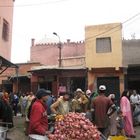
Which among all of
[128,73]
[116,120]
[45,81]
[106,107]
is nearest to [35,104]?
[106,107]

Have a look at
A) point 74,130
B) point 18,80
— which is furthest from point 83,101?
point 18,80

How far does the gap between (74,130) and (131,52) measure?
22.1m

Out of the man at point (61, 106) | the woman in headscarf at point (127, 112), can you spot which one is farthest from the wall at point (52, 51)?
the man at point (61, 106)

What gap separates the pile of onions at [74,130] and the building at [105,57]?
21.1 m

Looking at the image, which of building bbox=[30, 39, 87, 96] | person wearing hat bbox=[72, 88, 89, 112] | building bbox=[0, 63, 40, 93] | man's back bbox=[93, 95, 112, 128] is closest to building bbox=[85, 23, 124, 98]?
building bbox=[30, 39, 87, 96]

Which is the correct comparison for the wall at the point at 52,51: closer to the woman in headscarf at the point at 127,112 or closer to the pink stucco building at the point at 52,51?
the pink stucco building at the point at 52,51

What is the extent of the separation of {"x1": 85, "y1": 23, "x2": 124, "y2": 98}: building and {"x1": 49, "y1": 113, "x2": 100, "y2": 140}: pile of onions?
21.1m

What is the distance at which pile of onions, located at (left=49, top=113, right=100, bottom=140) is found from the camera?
4727mm

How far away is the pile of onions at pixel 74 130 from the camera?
4.73m

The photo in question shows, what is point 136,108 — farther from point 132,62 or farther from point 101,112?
point 101,112

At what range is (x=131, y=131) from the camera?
1388 centimetres

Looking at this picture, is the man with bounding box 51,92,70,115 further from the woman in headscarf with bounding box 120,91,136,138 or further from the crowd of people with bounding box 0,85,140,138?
the woman in headscarf with bounding box 120,91,136,138

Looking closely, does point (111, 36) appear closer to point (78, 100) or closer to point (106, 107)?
point (78, 100)

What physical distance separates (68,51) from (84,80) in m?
14.6
